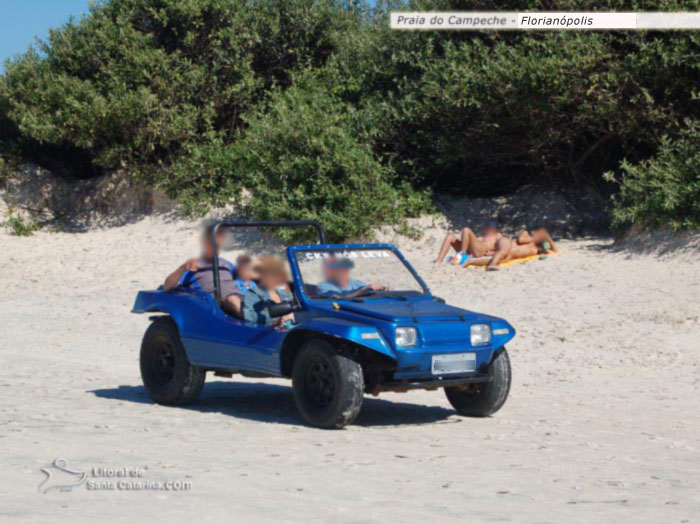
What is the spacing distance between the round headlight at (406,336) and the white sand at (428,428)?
2.24 feet

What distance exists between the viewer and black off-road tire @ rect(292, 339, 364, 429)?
7.08 m

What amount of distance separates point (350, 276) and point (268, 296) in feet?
2.38

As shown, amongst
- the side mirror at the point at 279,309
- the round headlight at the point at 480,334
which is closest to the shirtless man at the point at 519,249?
the round headlight at the point at 480,334

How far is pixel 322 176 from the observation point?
18750mm

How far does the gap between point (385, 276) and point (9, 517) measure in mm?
4174

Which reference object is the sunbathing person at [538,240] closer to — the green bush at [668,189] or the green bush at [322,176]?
the green bush at [668,189]

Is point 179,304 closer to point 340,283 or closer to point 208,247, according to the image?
point 208,247

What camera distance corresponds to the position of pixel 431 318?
7285mm

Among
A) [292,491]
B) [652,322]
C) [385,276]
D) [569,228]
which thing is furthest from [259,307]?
[569,228]

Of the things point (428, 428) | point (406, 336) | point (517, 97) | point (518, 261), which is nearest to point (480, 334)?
point (406, 336)

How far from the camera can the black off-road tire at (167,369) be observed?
27.9 ft

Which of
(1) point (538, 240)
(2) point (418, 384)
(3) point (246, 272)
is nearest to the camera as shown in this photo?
(2) point (418, 384)
